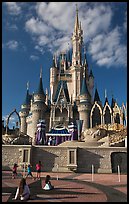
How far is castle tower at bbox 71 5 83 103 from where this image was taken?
233ft

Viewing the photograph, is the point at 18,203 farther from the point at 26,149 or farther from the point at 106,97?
the point at 106,97

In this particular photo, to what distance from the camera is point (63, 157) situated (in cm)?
2195

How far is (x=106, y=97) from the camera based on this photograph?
234 feet

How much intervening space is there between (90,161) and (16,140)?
2424cm

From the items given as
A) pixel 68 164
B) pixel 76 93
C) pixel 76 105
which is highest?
pixel 76 93

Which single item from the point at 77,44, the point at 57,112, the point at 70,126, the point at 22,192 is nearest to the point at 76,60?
the point at 77,44

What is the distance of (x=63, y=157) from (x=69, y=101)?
159 ft

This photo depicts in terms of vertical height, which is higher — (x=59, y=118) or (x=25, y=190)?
(x=59, y=118)

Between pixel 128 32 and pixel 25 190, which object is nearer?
pixel 128 32

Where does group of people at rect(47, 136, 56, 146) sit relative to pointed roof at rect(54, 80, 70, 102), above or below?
below

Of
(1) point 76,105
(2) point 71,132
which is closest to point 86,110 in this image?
(1) point 76,105

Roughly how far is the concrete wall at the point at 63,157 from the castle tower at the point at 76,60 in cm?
4691

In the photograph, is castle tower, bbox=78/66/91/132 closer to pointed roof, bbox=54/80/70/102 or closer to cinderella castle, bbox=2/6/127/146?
cinderella castle, bbox=2/6/127/146

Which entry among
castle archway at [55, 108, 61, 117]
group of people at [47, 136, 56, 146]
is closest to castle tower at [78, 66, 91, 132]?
castle archway at [55, 108, 61, 117]
